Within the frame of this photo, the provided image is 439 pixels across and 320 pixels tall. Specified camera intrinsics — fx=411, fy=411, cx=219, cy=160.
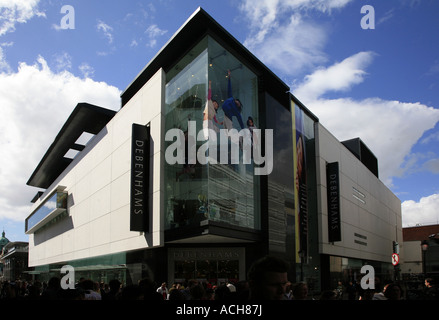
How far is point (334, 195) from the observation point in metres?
33.4

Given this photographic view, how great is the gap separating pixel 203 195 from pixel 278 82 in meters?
11.8

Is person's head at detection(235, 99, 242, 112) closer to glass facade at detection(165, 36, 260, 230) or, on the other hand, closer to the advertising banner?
glass facade at detection(165, 36, 260, 230)

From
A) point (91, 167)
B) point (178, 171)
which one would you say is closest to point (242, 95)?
point (178, 171)

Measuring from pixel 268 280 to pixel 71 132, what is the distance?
135 ft

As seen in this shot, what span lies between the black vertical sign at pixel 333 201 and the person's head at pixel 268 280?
30949mm

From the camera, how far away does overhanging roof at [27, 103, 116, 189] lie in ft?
121

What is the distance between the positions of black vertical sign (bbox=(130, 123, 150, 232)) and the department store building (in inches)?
2.3

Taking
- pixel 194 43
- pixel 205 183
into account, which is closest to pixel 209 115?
pixel 205 183

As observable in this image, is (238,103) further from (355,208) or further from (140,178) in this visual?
(355,208)

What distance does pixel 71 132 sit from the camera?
40844mm

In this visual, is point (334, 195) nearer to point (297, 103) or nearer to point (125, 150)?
point (297, 103)

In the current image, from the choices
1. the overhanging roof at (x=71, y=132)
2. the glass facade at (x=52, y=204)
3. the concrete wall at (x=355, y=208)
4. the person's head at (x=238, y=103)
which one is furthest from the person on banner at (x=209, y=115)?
the glass facade at (x=52, y=204)

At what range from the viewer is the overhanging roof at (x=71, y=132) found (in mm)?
36812
